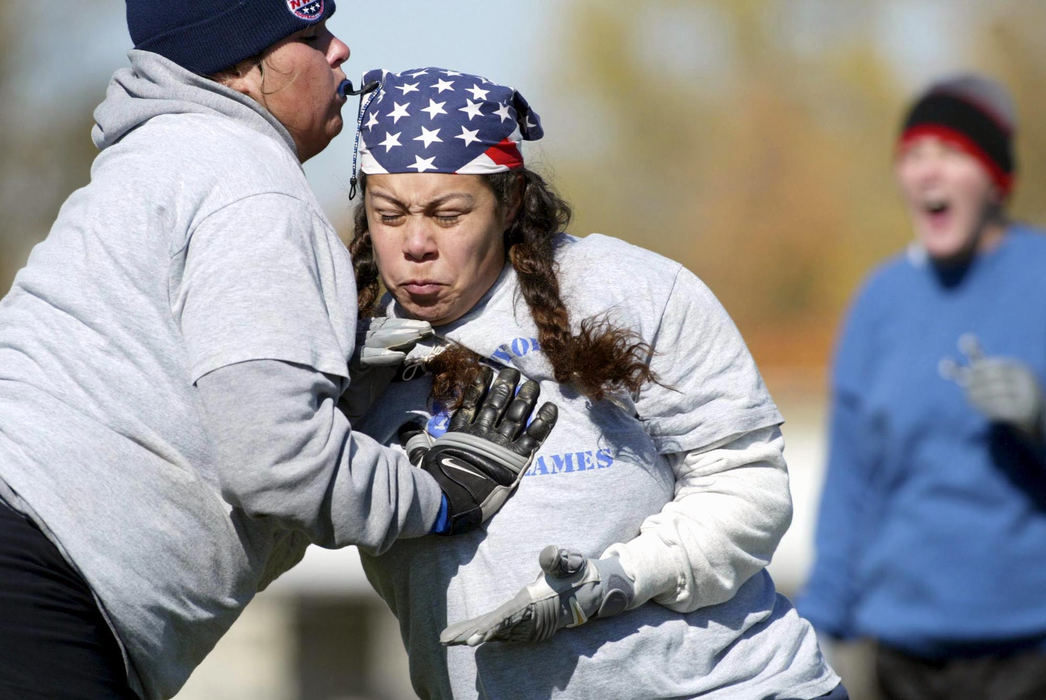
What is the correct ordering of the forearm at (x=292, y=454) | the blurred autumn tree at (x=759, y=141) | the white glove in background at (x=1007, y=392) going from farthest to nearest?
the blurred autumn tree at (x=759, y=141) → the white glove in background at (x=1007, y=392) → the forearm at (x=292, y=454)

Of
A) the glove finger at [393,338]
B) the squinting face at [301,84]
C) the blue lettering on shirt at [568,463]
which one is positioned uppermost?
the squinting face at [301,84]

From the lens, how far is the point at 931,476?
3561 mm

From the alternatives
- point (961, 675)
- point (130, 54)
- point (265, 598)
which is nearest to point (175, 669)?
point (130, 54)

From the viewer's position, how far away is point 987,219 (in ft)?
12.2

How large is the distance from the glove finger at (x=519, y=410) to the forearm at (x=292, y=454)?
0.33 meters

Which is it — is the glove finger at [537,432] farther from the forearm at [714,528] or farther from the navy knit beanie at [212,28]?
the navy knit beanie at [212,28]

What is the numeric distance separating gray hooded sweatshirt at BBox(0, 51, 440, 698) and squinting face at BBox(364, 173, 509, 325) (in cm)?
24

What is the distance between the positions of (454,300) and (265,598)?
5036 mm

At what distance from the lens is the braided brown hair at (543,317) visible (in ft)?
7.96

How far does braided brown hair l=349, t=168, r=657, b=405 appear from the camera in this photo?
2.43 metres

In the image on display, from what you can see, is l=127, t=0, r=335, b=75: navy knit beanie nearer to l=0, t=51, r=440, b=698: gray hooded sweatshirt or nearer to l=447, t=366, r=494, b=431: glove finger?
l=0, t=51, r=440, b=698: gray hooded sweatshirt

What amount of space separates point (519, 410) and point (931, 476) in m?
1.53

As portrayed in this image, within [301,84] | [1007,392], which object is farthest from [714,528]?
[1007,392]

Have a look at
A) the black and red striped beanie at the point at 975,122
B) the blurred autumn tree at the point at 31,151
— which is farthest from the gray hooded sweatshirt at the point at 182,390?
the blurred autumn tree at the point at 31,151
